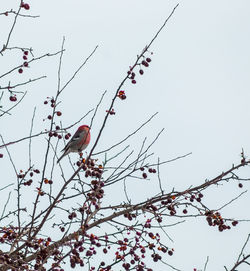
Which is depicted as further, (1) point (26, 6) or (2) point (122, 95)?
(1) point (26, 6)

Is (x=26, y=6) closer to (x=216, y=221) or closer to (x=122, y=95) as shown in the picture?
(x=122, y=95)

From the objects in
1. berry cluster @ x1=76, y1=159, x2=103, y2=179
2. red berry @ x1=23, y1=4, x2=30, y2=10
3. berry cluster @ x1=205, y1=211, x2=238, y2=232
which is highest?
red berry @ x1=23, y1=4, x2=30, y2=10

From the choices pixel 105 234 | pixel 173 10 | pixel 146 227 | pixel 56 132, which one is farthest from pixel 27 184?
pixel 173 10

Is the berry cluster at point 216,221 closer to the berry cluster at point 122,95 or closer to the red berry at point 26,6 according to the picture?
the berry cluster at point 122,95

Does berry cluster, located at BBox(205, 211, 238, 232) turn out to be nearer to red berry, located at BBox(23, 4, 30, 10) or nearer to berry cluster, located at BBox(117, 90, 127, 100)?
berry cluster, located at BBox(117, 90, 127, 100)

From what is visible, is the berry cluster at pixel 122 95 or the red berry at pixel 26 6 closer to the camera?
the berry cluster at pixel 122 95

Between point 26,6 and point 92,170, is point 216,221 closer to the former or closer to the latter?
point 92,170

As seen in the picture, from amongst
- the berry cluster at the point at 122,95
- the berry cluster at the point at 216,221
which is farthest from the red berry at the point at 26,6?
the berry cluster at the point at 216,221

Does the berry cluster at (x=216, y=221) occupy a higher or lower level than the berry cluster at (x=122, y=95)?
lower

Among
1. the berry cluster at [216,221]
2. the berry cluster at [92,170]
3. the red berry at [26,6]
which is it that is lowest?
the berry cluster at [216,221]

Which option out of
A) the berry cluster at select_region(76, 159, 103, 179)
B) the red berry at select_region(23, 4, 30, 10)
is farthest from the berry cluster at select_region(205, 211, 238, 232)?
the red berry at select_region(23, 4, 30, 10)

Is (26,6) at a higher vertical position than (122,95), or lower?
higher

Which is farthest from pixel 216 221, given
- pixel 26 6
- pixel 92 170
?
pixel 26 6

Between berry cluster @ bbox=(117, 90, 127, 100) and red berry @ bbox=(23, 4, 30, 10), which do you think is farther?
red berry @ bbox=(23, 4, 30, 10)
